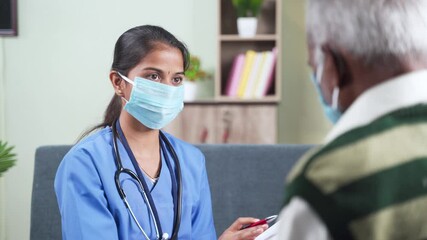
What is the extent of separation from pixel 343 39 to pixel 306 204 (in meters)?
0.19

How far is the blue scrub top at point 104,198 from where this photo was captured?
162cm

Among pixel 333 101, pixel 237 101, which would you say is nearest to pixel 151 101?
pixel 333 101

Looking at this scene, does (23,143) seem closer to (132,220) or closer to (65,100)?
(65,100)

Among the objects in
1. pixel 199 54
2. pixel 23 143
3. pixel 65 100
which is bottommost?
pixel 23 143

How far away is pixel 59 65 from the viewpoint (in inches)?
147

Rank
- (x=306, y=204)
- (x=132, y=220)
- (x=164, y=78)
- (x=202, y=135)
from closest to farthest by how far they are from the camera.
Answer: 1. (x=306, y=204)
2. (x=132, y=220)
3. (x=164, y=78)
4. (x=202, y=135)

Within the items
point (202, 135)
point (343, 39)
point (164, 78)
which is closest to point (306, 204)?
point (343, 39)

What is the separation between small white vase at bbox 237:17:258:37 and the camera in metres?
3.39

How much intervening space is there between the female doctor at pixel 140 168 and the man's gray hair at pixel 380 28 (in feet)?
3.00

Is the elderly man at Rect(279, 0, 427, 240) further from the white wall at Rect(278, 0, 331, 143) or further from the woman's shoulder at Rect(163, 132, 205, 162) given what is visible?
the white wall at Rect(278, 0, 331, 143)

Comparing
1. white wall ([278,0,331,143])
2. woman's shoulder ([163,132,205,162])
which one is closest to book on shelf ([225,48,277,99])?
white wall ([278,0,331,143])

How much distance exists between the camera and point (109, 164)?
1.71 meters

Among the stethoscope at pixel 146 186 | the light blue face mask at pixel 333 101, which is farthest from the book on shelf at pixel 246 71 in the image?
the light blue face mask at pixel 333 101

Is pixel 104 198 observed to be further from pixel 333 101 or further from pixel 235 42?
pixel 235 42
